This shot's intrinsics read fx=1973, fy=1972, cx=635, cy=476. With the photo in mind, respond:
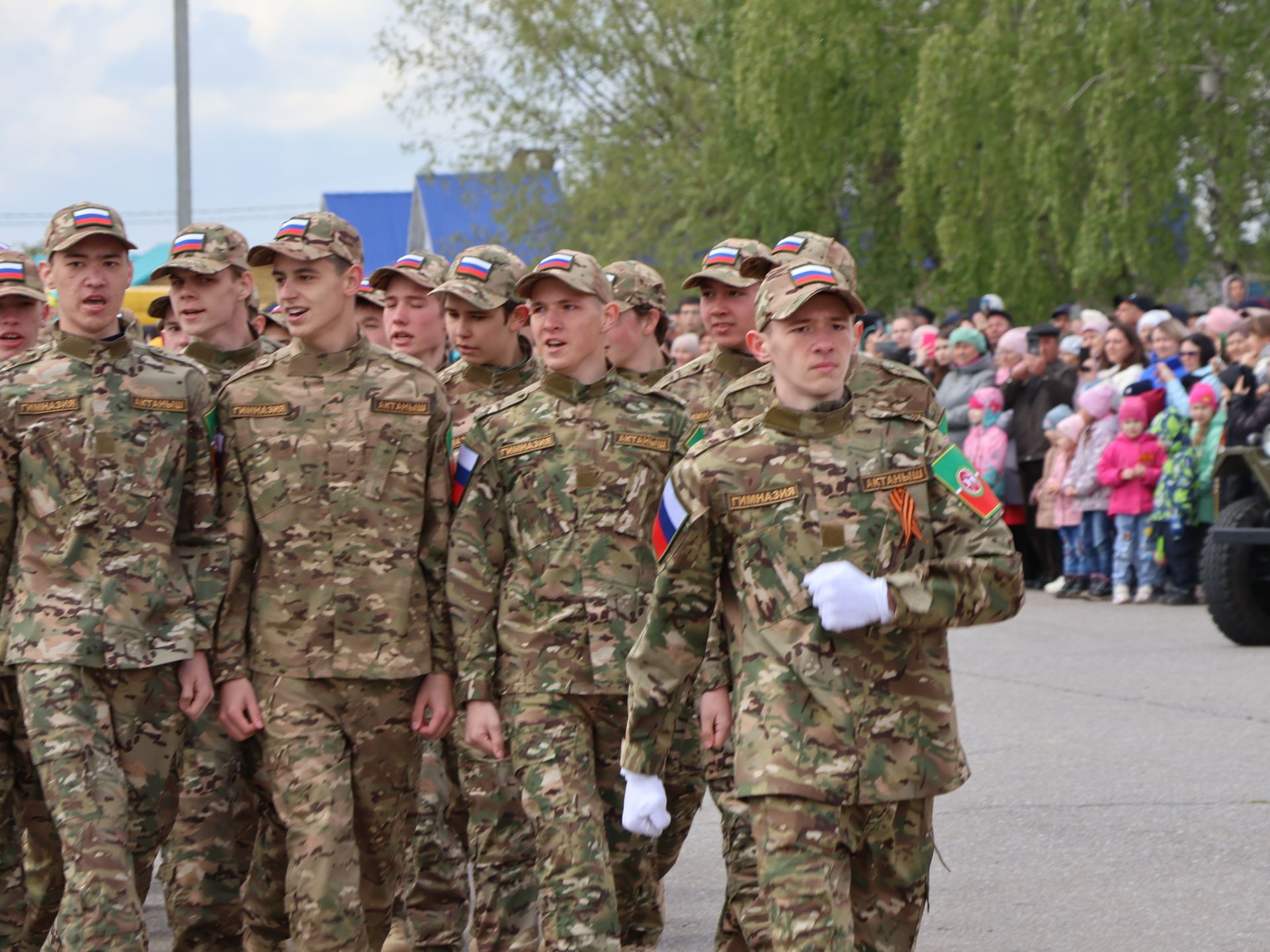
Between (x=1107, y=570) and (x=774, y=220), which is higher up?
(x=774, y=220)

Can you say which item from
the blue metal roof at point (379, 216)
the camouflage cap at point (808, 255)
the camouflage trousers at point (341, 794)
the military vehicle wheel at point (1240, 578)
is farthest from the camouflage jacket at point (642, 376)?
the blue metal roof at point (379, 216)

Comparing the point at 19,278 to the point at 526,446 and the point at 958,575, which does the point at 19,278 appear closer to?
the point at 526,446

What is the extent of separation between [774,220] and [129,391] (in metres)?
27.7

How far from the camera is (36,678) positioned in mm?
5684

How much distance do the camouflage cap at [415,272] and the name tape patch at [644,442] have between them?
1951mm

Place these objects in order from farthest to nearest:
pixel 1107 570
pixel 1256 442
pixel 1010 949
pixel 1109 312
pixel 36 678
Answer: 1. pixel 1109 312
2. pixel 1107 570
3. pixel 1256 442
4. pixel 1010 949
5. pixel 36 678

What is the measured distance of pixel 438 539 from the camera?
236 inches

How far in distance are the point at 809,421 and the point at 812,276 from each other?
376mm

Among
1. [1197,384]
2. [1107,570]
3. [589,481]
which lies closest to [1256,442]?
[1197,384]

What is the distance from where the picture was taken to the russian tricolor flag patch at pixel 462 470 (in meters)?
5.95

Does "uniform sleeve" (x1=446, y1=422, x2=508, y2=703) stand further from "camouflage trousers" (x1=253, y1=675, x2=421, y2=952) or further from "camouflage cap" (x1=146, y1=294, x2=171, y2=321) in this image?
"camouflage cap" (x1=146, y1=294, x2=171, y2=321)

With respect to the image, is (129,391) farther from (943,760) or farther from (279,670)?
(943,760)

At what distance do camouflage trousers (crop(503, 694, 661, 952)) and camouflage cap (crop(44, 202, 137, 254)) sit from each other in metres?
1.89

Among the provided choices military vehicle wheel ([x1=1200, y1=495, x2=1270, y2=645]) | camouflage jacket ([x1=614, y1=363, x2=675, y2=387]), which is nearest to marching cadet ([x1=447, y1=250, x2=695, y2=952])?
camouflage jacket ([x1=614, y1=363, x2=675, y2=387])
